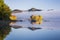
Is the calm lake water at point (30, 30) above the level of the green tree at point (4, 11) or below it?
below

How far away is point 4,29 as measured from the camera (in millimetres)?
3328

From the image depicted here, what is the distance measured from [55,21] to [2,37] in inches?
46.2

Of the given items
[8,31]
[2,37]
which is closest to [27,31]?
[8,31]

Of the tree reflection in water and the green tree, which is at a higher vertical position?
the green tree

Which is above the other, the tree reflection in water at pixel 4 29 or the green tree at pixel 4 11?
the green tree at pixel 4 11

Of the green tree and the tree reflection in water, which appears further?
the green tree

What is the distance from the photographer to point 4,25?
11.4ft

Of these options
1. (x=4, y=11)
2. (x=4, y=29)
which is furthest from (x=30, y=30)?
(x=4, y=11)

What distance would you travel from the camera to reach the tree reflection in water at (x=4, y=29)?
307 cm

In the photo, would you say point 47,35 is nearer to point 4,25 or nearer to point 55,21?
point 55,21

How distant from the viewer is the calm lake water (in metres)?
3.12

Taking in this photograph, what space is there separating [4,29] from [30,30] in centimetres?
53

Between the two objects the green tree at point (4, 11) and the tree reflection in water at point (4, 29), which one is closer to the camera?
the tree reflection in water at point (4, 29)

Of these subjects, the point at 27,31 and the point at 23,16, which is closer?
the point at 27,31
